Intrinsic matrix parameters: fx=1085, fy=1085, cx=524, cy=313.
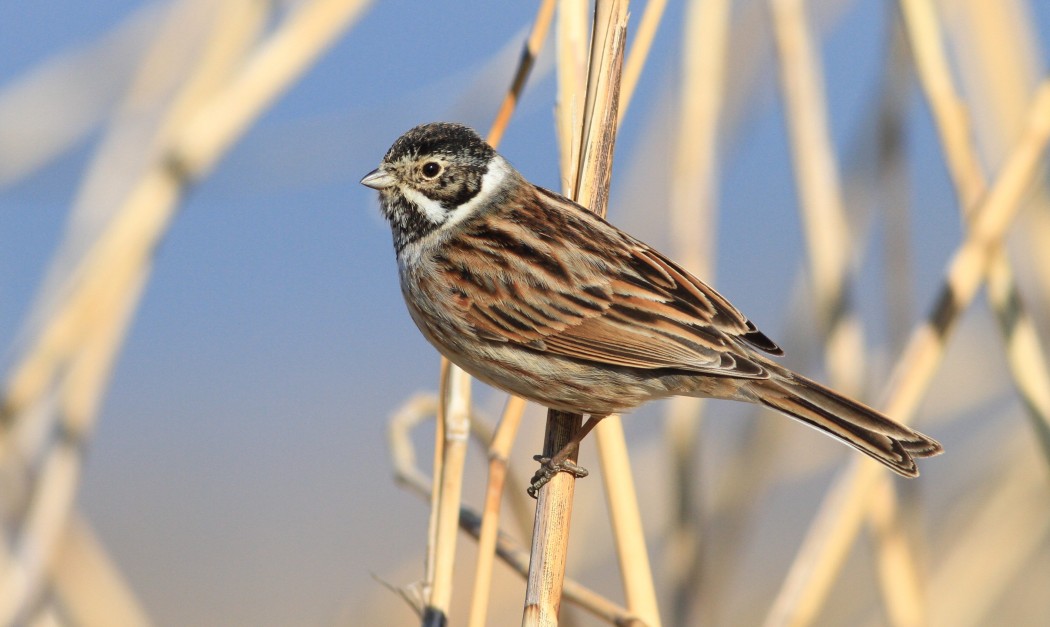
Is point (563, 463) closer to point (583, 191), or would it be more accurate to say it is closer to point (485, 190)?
point (583, 191)

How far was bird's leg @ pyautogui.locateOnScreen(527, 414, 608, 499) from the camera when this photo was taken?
7.44 feet

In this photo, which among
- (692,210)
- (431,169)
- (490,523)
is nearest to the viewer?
(490,523)

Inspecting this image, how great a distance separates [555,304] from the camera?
2717 millimetres

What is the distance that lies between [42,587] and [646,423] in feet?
14.3

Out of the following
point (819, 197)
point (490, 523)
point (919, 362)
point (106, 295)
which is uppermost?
point (819, 197)

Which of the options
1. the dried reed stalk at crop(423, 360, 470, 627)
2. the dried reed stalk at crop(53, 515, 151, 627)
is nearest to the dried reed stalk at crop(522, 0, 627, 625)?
the dried reed stalk at crop(423, 360, 470, 627)

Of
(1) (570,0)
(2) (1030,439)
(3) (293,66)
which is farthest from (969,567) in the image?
(3) (293,66)

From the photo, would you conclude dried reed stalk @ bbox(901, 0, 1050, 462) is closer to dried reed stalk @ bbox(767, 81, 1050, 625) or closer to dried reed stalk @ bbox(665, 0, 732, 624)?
dried reed stalk @ bbox(767, 81, 1050, 625)

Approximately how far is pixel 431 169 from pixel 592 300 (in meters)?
0.59

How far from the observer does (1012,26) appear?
3127mm

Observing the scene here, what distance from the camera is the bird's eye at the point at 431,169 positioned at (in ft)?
9.59

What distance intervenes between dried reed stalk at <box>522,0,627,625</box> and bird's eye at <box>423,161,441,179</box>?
56cm

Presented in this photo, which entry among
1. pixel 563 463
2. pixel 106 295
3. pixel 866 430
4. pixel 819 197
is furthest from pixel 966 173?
pixel 106 295

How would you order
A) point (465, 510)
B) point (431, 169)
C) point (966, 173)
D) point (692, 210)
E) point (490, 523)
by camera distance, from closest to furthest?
point (490, 523), point (465, 510), point (966, 173), point (431, 169), point (692, 210)
